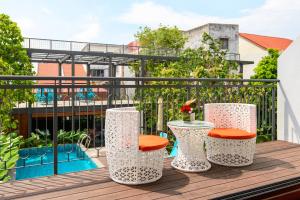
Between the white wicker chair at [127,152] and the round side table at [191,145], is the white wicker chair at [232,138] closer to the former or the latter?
the round side table at [191,145]

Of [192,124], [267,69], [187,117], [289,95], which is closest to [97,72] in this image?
[267,69]

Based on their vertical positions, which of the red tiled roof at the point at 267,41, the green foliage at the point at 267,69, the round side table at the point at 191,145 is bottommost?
the round side table at the point at 191,145

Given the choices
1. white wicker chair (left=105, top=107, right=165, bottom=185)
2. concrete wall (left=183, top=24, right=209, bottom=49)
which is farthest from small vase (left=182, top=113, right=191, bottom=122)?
concrete wall (left=183, top=24, right=209, bottom=49)

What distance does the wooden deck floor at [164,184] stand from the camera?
2.51 m

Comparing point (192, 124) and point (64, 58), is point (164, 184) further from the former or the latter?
point (64, 58)

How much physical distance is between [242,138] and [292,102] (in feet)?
6.71

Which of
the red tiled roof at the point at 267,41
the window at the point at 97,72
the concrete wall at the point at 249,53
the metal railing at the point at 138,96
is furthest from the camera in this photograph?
the window at the point at 97,72

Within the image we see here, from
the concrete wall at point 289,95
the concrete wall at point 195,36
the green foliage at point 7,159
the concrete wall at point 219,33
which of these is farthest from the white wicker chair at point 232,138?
the concrete wall at point 195,36

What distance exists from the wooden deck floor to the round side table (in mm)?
107

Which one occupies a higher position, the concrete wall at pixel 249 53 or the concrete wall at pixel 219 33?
the concrete wall at pixel 219 33

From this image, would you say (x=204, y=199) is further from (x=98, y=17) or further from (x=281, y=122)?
(x=98, y=17)

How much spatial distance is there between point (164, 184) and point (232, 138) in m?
1.12

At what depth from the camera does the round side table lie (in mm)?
3158

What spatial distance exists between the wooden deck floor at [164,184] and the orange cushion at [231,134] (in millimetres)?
384
